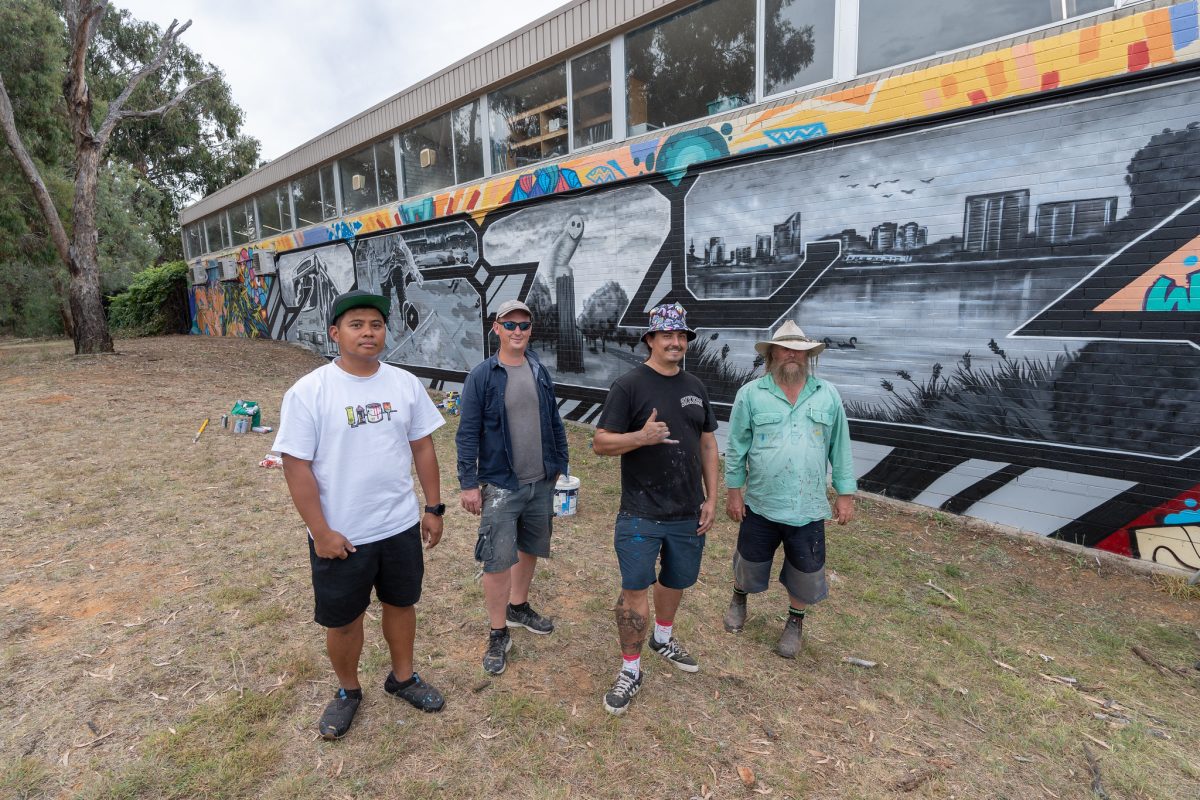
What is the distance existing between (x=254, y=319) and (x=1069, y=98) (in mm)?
19574

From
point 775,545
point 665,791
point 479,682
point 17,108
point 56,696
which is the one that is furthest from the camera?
point 17,108

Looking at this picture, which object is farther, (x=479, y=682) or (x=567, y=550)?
(x=567, y=550)

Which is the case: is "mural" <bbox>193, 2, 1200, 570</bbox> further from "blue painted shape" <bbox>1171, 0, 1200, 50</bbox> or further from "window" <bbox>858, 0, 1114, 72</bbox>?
"window" <bbox>858, 0, 1114, 72</bbox>

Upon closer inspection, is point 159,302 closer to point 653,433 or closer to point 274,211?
point 274,211

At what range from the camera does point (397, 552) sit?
2486 millimetres

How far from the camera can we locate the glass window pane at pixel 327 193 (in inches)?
527

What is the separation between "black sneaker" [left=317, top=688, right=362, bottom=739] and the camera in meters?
2.53

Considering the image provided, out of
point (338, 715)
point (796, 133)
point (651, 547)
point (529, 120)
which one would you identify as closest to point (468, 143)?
point (529, 120)

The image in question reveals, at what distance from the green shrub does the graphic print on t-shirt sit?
2462 cm

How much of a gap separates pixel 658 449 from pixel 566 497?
266 cm

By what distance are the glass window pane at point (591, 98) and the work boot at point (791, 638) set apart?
680 centimetres

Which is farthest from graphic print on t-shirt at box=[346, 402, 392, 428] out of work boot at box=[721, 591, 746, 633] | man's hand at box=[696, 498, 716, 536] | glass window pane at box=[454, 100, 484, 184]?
glass window pane at box=[454, 100, 484, 184]

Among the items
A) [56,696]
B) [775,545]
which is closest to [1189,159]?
[775,545]

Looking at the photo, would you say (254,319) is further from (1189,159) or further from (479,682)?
(1189,159)
